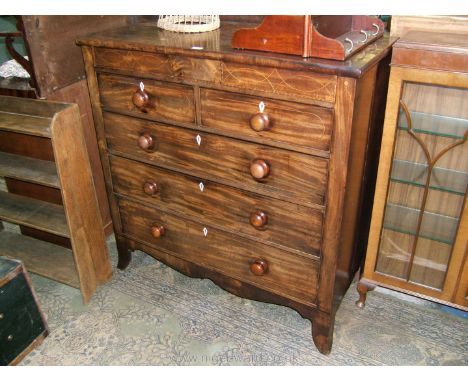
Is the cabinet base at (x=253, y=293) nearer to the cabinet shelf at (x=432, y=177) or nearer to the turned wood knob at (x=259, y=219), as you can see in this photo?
the turned wood knob at (x=259, y=219)

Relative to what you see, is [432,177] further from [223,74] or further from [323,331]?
[223,74]

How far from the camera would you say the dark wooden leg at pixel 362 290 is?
2254mm

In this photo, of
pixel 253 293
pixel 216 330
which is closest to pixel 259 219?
pixel 253 293

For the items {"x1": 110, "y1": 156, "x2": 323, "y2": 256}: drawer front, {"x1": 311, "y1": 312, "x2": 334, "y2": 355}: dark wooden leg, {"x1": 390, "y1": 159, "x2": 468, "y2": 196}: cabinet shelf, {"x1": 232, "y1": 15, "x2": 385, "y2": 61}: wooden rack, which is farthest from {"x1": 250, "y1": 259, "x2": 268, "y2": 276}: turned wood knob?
{"x1": 232, "y1": 15, "x2": 385, "y2": 61}: wooden rack

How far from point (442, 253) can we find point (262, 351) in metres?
0.92

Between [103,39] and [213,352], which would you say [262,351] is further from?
[103,39]

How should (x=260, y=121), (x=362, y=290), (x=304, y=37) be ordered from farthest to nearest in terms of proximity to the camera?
(x=362, y=290)
(x=260, y=121)
(x=304, y=37)

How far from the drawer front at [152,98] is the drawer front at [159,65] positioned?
0.04m

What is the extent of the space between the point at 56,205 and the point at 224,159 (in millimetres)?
1134

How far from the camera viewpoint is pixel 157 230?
2270 mm

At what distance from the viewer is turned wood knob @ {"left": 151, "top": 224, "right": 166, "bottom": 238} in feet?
7.45

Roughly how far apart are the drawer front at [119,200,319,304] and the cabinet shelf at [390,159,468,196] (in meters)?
0.53

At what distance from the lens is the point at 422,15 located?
6.36 feet

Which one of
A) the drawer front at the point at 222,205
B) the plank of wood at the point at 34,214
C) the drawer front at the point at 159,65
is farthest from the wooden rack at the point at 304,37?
the plank of wood at the point at 34,214
